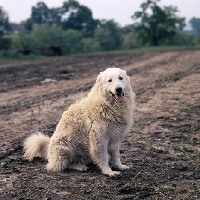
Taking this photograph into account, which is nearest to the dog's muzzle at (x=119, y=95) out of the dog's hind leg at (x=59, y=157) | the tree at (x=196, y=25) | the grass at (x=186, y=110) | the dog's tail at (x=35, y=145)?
the dog's hind leg at (x=59, y=157)

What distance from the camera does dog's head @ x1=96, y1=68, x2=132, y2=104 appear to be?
568 centimetres

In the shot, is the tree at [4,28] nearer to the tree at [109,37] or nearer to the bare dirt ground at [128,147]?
the tree at [109,37]

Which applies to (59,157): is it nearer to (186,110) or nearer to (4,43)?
(186,110)

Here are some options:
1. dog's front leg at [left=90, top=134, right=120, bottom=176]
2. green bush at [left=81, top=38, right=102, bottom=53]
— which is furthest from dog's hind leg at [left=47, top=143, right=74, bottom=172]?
green bush at [left=81, top=38, right=102, bottom=53]

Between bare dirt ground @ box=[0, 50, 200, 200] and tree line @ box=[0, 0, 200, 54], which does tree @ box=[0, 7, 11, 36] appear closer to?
tree line @ box=[0, 0, 200, 54]

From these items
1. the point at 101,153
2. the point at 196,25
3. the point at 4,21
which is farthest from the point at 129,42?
the point at 101,153

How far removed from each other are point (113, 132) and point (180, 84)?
1018cm

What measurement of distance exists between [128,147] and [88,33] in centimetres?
6909

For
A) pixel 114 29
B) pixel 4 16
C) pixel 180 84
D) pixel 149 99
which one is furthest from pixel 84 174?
pixel 114 29

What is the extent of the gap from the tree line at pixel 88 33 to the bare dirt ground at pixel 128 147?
2739 cm

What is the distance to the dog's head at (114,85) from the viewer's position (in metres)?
5.68

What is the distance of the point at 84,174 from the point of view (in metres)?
5.76

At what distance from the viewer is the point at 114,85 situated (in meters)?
5.66

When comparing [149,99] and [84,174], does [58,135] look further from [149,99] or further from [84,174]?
[149,99]
